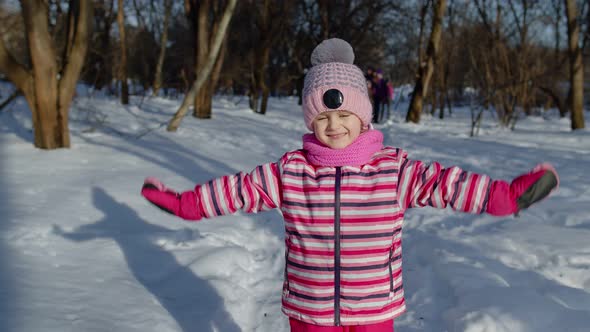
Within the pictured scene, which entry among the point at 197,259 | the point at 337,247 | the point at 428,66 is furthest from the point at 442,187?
the point at 428,66

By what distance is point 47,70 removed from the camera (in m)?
5.69

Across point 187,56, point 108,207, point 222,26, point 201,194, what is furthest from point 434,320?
point 187,56

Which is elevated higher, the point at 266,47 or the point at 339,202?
the point at 266,47

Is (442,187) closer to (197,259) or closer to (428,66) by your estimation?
(197,259)

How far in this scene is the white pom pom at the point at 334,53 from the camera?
5.90 feet

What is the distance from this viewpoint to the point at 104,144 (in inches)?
269

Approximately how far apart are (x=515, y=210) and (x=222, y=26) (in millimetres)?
6765

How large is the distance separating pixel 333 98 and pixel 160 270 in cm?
193

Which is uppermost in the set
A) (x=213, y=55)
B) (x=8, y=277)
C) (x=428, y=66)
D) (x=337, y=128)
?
(x=428, y=66)

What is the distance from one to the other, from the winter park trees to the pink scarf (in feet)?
16.6

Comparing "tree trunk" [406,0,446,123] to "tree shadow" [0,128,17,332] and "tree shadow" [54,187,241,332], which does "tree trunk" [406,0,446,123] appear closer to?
"tree shadow" [54,187,241,332]

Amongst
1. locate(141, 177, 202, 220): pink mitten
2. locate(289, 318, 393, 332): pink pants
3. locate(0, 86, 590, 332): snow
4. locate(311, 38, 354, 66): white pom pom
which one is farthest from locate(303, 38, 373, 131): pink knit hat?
locate(0, 86, 590, 332): snow

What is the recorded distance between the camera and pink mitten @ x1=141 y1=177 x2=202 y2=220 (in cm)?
161

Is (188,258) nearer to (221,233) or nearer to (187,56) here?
(221,233)
